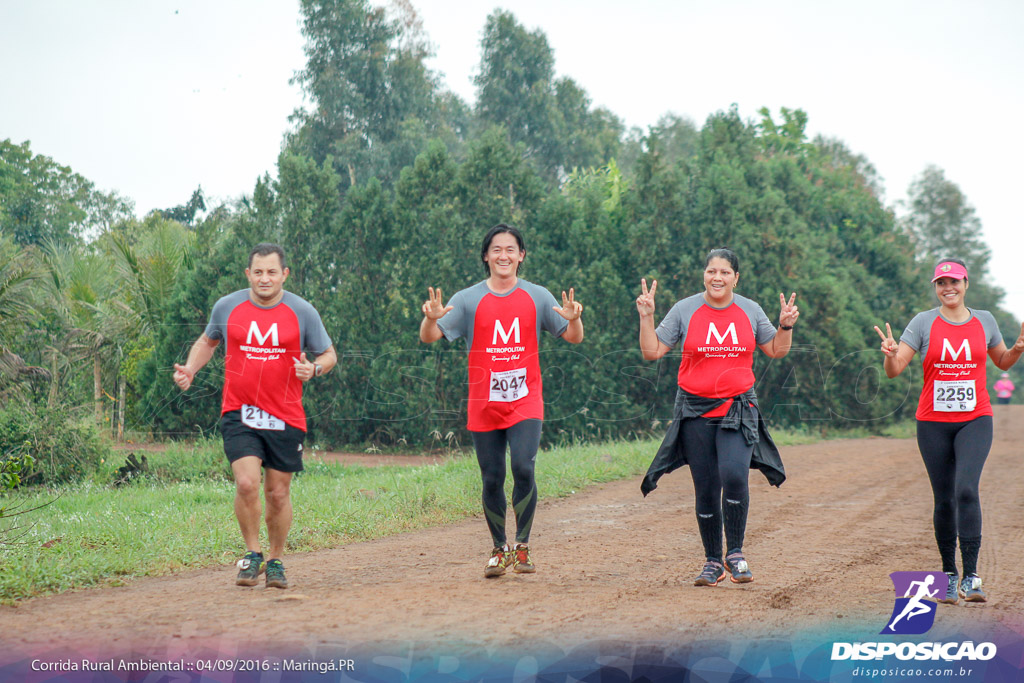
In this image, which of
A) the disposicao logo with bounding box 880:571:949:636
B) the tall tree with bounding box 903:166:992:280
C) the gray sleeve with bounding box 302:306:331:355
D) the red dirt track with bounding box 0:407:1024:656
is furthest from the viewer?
the tall tree with bounding box 903:166:992:280

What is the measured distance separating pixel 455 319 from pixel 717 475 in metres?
1.94

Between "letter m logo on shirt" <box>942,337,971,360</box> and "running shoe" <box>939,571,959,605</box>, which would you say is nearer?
"running shoe" <box>939,571,959,605</box>

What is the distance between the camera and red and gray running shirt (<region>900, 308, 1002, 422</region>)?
18.1 feet

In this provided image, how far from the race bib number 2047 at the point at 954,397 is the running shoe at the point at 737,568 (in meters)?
1.51

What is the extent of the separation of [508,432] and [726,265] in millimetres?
1752

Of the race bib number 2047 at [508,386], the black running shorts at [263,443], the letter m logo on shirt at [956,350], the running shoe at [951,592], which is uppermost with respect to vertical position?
the letter m logo on shirt at [956,350]

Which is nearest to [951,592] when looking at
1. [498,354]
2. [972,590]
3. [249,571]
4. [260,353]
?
[972,590]

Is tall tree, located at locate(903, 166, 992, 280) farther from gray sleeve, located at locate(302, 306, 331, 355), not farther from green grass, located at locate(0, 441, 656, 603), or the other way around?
gray sleeve, located at locate(302, 306, 331, 355)

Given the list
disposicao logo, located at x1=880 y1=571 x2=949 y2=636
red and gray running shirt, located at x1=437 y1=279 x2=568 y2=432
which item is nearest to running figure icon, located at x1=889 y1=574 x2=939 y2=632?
disposicao logo, located at x1=880 y1=571 x2=949 y2=636

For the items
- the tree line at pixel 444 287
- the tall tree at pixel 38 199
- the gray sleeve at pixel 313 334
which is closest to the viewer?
the gray sleeve at pixel 313 334

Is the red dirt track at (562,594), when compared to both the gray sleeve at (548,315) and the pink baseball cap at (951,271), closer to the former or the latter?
the gray sleeve at (548,315)

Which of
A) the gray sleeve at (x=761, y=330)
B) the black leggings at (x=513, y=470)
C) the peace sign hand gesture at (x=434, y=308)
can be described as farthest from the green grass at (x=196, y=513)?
the gray sleeve at (x=761, y=330)

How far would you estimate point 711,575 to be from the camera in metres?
5.65

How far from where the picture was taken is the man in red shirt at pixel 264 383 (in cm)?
534
